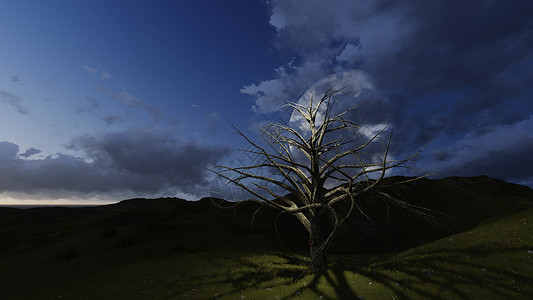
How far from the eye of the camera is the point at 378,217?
57375 mm

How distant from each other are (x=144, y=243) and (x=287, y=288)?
79.1 ft

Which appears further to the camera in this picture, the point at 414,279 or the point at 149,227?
the point at 149,227

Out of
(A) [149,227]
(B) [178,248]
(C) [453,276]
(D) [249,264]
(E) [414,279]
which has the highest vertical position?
(A) [149,227]

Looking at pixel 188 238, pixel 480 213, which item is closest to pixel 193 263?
pixel 188 238

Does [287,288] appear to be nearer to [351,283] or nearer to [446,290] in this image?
[351,283]

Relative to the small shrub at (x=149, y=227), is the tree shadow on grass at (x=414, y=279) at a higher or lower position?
lower

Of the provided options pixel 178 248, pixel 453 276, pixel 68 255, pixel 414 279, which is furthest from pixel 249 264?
pixel 68 255

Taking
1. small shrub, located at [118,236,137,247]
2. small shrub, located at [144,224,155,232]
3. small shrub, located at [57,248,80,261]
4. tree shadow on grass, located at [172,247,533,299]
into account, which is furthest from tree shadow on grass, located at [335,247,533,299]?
small shrub, located at [144,224,155,232]

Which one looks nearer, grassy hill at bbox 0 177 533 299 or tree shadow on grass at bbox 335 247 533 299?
tree shadow on grass at bbox 335 247 533 299

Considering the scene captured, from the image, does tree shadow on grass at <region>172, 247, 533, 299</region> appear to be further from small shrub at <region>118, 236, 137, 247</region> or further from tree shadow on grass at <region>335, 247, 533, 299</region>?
small shrub at <region>118, 236, 137, 247</region>

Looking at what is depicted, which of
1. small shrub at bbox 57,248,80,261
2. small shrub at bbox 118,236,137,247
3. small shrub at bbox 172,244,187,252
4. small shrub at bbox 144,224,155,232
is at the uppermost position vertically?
small shrub at bbox 144,224,155,232

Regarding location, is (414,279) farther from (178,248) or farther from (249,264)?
(178,248)

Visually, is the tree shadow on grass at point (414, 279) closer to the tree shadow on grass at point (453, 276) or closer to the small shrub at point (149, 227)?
the tree shadow on grass at point (453, 276)

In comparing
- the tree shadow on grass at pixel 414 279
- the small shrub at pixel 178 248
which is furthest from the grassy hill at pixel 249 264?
the small shrub at pixel 178 248
